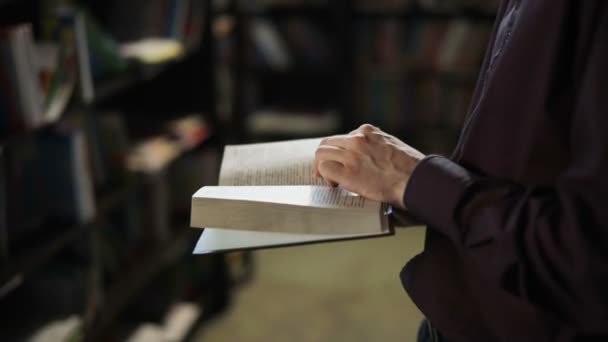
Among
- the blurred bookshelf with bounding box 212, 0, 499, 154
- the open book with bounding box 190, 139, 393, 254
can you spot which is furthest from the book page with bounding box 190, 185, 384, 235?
the blurred bookshelf with bounding box 212, 0, 499, 154

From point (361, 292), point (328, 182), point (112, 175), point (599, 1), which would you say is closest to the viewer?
point (599, 1)

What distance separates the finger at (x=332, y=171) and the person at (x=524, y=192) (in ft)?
0.07

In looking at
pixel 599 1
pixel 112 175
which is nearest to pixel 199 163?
pixel 112 175

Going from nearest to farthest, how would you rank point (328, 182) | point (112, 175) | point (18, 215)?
point (328, 182)
point (18, 215)
point (112, 175)

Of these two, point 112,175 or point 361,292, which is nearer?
point 112,175

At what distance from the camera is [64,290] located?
143cm

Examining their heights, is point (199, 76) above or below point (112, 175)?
above

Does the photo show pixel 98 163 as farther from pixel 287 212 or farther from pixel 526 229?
pixel 526 229

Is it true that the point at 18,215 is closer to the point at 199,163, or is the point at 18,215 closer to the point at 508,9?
the point at 199,163

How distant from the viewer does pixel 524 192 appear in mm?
625

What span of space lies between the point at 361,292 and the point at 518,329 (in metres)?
1.74

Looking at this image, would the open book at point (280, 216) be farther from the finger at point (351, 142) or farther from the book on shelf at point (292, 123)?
the book on shelf at point (292, 123)

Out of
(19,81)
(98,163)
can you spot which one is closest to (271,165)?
(19,81)

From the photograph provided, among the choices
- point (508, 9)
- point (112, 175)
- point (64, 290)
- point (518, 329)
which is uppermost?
point (508, 9)
